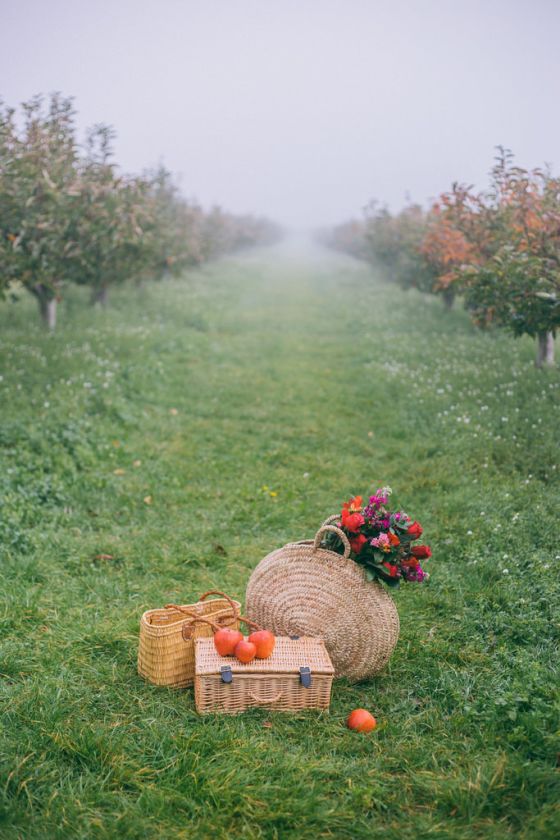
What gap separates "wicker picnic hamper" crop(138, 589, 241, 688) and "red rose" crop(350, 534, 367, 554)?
35.8 inches

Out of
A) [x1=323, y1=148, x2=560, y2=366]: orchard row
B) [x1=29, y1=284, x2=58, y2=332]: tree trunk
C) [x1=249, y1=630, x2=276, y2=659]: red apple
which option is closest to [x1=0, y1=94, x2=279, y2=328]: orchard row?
[x1=29, y1=284, x2=58, y2=332]: tree trunk

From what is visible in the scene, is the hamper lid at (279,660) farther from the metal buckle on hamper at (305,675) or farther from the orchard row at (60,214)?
the orchard row at (60,214)

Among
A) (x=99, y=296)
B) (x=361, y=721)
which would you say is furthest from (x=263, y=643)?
(x=99, y=296)

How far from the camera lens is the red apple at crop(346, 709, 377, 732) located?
3.94 meters

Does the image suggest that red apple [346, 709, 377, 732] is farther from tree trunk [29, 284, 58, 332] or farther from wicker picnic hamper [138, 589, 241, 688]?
tree trunk [29, 284, 58, 332]

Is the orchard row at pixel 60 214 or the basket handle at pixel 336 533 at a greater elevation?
the orchard row at pixel 60 214

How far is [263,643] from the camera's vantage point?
4.16 metres

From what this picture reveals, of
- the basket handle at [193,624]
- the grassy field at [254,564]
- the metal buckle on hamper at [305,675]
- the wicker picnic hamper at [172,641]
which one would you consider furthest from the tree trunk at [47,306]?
the metal buckle on hamper at [305,675]

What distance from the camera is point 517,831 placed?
10.5 ft

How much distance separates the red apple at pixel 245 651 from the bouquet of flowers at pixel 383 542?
89cm

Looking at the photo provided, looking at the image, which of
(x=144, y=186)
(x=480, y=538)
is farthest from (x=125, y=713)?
(x=144, y=186)

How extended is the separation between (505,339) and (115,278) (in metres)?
9.05

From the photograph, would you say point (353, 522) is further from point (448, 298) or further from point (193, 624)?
point (448, 298)

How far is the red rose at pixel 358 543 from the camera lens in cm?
441
